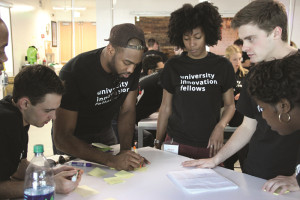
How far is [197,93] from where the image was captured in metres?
1.88

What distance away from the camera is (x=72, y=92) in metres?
1.57

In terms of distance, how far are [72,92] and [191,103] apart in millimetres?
747

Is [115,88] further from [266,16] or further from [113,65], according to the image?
[266,16]

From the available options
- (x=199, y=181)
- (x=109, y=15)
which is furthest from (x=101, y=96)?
(x=109, y=15)

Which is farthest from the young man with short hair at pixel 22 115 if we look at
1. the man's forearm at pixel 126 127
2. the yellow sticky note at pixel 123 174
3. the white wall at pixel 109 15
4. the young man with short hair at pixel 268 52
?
the white wall at pixel 109 15

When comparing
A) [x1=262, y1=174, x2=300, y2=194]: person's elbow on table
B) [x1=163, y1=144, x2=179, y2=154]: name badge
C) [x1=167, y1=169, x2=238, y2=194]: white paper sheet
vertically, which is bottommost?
[x1=163, y1=144, x2=179, y2=154]: name badge

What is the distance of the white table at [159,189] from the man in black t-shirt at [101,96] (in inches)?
4.3

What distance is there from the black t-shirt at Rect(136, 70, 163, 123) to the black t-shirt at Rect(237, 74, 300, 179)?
1.68 m

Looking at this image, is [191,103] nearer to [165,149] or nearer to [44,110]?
[165,149]

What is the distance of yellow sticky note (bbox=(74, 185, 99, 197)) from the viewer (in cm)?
121

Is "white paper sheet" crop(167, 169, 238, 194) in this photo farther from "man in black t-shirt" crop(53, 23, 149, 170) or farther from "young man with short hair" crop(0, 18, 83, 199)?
"young man with short hair" crop(0, 18, 83, 199)

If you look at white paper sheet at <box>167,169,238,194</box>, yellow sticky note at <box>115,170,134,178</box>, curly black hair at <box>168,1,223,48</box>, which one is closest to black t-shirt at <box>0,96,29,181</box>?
yellow sticky note at <box>115,170,134,178</box>

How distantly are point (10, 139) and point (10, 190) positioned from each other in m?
0.19

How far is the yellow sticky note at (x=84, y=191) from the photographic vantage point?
1.21 meters
